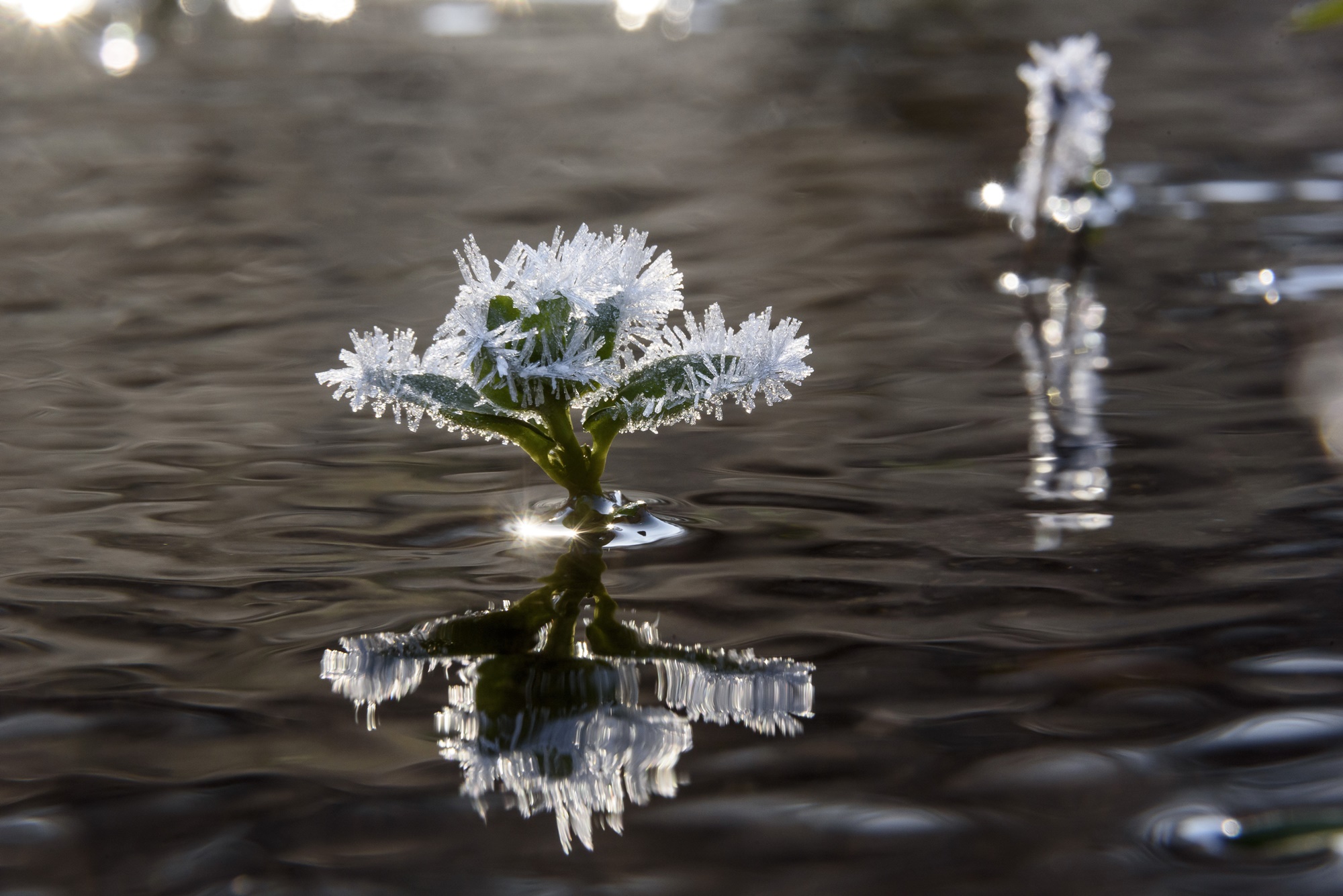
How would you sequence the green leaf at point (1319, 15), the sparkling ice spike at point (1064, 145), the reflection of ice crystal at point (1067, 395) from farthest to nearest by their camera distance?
the sparkling ice spike at point (1064, 145) < the reflection of ice crystal at point (1067, 395) < the green leaf at point (1319, 15)

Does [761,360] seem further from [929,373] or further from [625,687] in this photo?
[929,373]

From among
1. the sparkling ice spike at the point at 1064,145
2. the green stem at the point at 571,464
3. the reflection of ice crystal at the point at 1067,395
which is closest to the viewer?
the green stem at the point at 571,464

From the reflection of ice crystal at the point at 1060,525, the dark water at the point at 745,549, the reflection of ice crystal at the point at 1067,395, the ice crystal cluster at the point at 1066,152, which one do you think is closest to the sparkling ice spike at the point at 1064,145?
the ice crystal cluster at the point at 1066,152

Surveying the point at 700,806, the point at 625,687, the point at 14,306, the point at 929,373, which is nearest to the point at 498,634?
the point at 625,687

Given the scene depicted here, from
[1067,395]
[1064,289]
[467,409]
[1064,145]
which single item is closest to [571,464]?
[467,409]

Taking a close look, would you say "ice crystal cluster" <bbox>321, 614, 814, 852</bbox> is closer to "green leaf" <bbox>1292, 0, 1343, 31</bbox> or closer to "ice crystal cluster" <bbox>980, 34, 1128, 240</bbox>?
"green leaf" <bbox>1292, 0, 1343, 31</bbox>

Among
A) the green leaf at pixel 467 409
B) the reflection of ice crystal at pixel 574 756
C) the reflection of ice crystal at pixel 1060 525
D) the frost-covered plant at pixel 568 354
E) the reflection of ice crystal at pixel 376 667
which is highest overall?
the frost-covered plant at pixel 568 354

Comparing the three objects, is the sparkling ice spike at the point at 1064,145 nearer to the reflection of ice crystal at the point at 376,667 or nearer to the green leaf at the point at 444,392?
the green leaf at the point at 444,392
